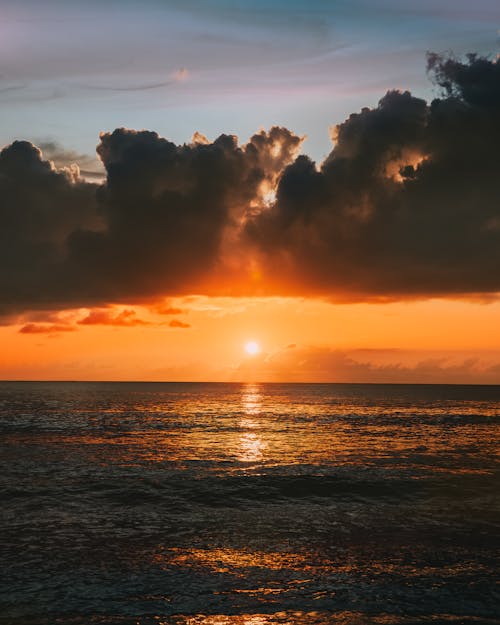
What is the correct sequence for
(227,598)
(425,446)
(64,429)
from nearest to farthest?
1. (227,598)
2. (425,446)
3. (64,429)

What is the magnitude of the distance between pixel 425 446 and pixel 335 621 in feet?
145

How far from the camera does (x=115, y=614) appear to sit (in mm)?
13016

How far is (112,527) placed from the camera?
2184cm

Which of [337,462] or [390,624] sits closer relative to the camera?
[390,624]

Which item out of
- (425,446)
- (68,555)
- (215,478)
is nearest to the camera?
(68,555)

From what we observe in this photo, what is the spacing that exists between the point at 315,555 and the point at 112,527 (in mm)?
8317

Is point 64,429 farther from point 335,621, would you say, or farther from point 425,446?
point 335,621

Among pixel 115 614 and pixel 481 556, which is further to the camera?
pixel 481 556

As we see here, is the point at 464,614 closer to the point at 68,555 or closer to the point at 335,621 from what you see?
the point at 335,621

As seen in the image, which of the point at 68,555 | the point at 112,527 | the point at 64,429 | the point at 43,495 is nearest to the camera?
the point at 68,555

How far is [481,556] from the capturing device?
704 inches

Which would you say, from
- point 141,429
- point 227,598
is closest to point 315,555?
point 227,598

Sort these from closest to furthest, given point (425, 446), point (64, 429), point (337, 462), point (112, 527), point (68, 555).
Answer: point (68, 555) < point (112, 527) < point (337, 462) < point (425, 446) < point (64, 429)

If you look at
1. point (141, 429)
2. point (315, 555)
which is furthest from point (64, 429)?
point (315, 555)
